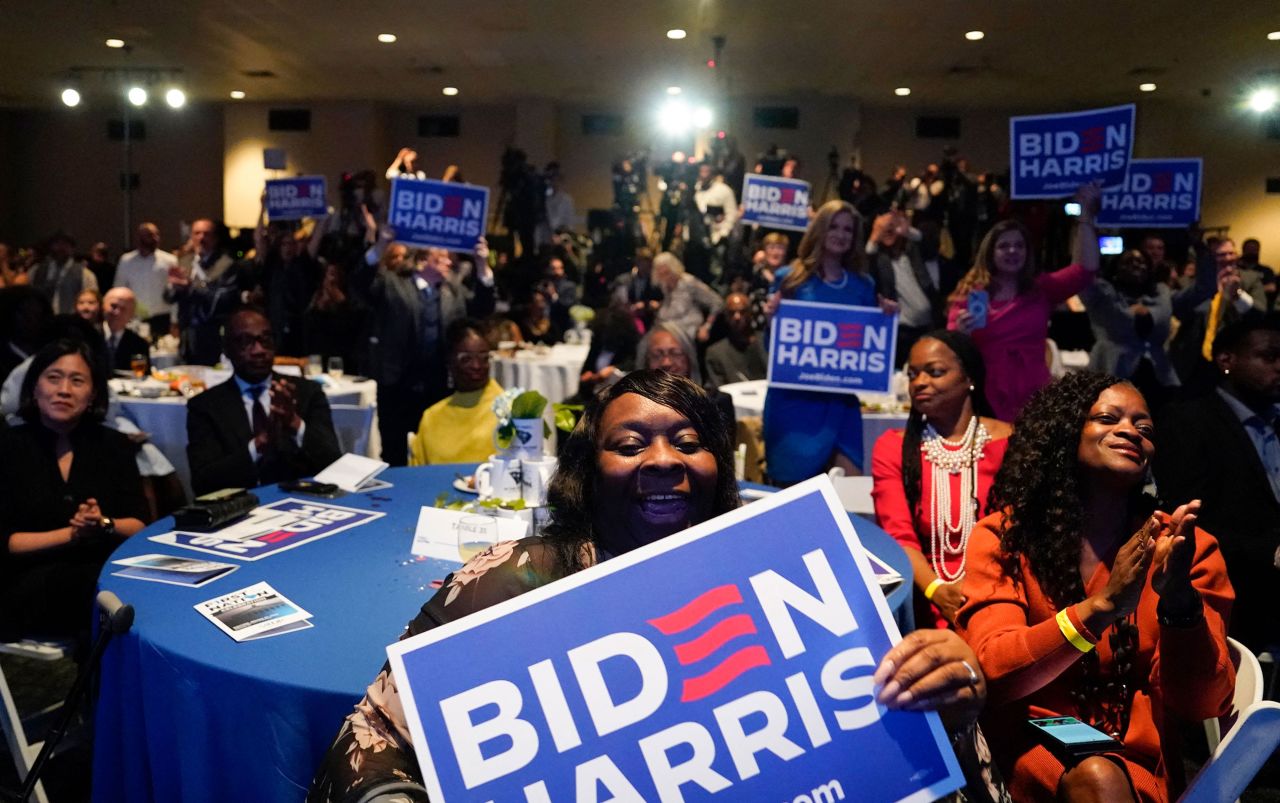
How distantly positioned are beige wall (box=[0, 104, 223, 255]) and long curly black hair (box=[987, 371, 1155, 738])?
18.1 m

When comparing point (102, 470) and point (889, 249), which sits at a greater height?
point (889, 249)

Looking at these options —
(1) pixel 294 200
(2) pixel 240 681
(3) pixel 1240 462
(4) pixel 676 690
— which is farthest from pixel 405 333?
(4) pixel 676 690

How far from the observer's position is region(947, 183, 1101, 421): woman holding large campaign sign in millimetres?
4328

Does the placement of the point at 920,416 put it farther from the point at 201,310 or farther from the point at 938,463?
the point at 201,310

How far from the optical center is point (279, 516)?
292cm

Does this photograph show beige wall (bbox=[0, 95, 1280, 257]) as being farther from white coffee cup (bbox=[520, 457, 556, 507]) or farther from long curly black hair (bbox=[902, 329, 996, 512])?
white coffee cup (bbox=[520, 457, 556, 507])

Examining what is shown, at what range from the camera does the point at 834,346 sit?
426cm

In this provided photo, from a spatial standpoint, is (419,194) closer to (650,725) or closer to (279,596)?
(279,596)

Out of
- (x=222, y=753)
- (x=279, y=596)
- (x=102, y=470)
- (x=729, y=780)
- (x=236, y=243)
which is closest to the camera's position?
(x=729, y=780)

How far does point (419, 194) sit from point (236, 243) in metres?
9.77

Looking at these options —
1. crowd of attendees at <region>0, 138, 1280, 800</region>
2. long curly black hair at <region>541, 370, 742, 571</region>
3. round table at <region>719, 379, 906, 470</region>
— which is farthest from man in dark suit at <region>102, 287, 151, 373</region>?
long curly black hair at <region>541, 370, 742, 571</region>

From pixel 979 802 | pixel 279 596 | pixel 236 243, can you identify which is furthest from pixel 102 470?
pixel 236 243

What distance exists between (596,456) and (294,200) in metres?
7.53

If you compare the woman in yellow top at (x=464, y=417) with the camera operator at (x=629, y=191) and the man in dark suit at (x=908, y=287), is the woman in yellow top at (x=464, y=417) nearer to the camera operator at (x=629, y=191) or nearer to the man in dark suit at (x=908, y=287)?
the man in dark suit at (x=908, y=287)
